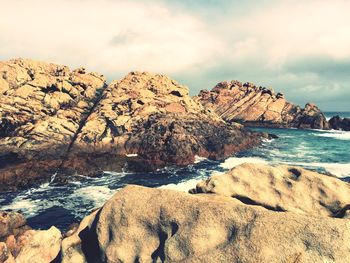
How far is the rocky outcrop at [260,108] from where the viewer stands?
10681 cm

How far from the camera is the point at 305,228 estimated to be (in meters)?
8.67

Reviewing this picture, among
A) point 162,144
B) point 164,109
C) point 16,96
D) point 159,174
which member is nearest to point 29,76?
point 16,96

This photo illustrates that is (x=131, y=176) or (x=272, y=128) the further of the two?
(x=272, y=128)

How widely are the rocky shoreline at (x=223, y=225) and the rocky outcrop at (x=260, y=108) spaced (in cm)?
9681

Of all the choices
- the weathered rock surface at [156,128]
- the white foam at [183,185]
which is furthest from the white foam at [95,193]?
the weathered rock surface at [156,128]

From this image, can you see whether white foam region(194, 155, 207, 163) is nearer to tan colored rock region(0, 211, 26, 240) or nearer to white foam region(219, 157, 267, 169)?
white foam region(219, 157, 267, 169)

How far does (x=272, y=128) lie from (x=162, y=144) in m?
67.2

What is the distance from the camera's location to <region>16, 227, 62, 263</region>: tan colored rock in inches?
570

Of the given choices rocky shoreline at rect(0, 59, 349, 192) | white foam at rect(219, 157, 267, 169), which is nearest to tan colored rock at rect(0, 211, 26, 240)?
rocky shoreline at rect(0, 59, 349, 192)

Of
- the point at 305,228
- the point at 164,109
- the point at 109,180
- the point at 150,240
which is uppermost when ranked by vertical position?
the point at 164,109

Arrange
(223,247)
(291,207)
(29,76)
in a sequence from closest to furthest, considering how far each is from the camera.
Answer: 1. (223,247)
2. (291,207)
3. (29,76)

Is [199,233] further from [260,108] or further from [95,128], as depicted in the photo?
[260,108]

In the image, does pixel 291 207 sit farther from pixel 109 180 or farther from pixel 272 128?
pixel 272 128

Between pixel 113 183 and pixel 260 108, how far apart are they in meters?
87.9
